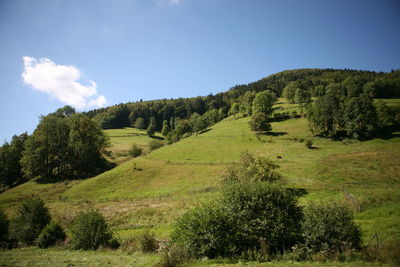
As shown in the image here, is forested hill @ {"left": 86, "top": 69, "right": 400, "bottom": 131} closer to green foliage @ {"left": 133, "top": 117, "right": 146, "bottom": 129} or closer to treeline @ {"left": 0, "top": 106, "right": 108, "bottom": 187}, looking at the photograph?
green foliage @ {"left": 133, "top": 117, "right": 146, "bottom": 129}

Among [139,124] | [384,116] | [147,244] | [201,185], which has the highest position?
[139,124]

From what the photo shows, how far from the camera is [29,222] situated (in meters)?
25.1

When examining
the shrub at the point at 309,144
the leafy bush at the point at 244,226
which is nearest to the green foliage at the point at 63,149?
the leafy bush at the point at 244,226

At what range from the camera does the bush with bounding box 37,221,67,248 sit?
2258 cm

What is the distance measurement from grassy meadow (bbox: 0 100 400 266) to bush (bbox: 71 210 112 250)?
170cm

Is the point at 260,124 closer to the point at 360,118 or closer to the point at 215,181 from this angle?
the point at 360,118

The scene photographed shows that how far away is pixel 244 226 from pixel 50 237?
23.4m

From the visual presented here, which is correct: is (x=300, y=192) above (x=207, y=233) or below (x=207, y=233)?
below

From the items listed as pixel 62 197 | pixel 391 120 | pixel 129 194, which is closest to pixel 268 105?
pixel 391 120

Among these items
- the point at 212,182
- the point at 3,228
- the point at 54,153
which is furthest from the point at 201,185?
the point at 54,153

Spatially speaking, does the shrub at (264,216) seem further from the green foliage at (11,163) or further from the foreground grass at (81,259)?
the green foliage at (11,163)

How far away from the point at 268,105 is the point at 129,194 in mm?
86191

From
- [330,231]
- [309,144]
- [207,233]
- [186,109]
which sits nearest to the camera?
[330,231]

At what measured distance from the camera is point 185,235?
16.0 m
